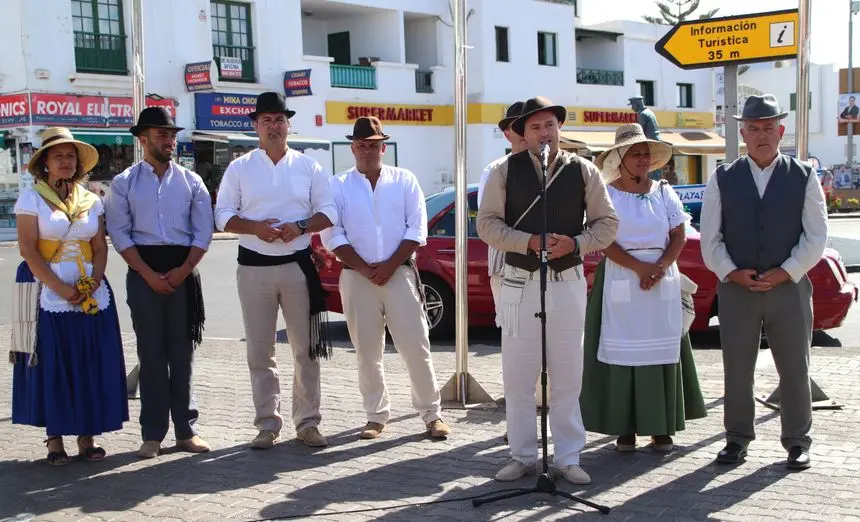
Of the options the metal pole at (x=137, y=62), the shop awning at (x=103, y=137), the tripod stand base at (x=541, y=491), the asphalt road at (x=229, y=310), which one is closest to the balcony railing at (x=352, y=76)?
the shop awning at (x=103, y=137)

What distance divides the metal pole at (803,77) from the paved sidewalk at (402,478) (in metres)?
1.82

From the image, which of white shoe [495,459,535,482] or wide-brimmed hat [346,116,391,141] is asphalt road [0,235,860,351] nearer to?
wide-brimmed hat [346,116,391,141]

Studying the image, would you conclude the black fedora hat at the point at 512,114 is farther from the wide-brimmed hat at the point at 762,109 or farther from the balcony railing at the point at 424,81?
the balcony railing at the point at 424,81

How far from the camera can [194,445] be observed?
6.43m

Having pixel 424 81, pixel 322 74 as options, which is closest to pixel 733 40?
pixel 322 74

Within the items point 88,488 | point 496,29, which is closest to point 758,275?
point 88,488

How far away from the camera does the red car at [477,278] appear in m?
9.74

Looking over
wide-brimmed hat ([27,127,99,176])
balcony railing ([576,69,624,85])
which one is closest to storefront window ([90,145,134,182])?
balcony railing ([576,69,624,85])

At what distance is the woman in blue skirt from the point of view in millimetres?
6090

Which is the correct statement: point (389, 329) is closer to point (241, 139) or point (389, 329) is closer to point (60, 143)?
point (60, 143)

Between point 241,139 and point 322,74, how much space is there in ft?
15.6

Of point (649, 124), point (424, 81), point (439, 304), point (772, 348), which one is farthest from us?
point (424, 81)

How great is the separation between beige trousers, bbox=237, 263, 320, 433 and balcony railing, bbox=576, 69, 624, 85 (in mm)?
36263

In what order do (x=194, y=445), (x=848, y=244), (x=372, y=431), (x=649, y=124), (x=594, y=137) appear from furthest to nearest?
(x=594, y=137), (x=848, y=244), (x=649, y=124), (x=372, y=431), (x=194, y=445)
